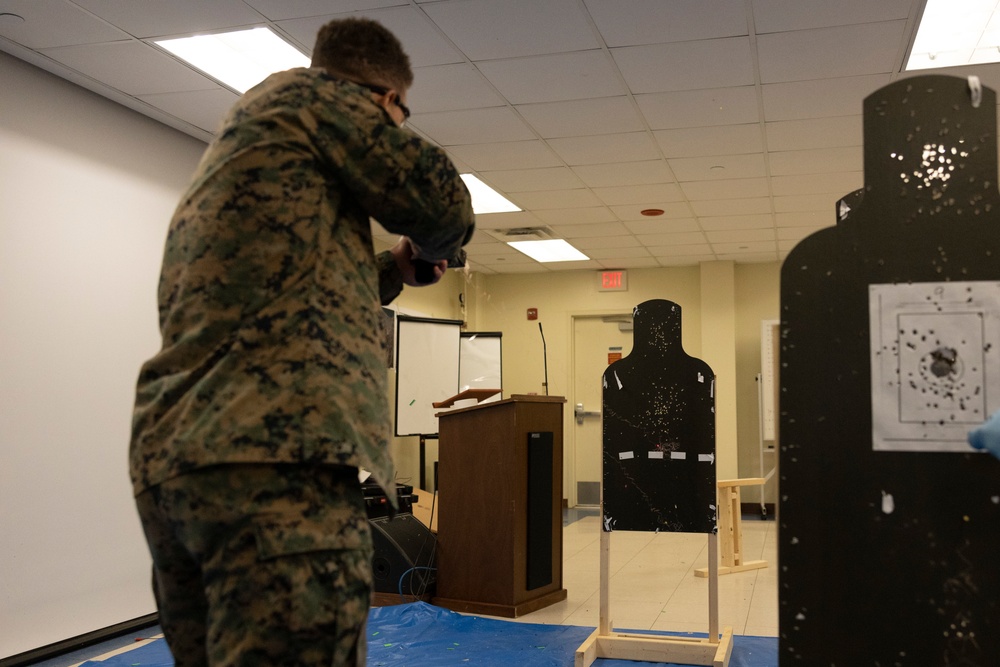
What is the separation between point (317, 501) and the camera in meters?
1.01

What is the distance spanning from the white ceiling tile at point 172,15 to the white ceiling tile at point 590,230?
3845 mm

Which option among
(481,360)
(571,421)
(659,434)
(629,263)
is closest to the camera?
(659,434)

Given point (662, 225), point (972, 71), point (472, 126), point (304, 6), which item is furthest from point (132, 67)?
point (662, 225)

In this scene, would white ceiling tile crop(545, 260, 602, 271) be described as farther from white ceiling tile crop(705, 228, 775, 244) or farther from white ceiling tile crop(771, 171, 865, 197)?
white ceiling tile crop(771, 171, 865, 197)

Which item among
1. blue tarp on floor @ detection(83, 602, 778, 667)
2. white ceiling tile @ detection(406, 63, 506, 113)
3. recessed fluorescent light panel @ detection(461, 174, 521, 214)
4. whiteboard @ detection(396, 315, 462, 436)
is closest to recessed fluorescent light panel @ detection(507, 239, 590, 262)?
whiteboard @ detection(396, 315, 462, 436)

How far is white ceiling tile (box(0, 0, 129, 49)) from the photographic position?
3.12m

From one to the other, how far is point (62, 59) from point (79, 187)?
552 mm

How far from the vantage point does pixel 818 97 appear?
4.04 metres

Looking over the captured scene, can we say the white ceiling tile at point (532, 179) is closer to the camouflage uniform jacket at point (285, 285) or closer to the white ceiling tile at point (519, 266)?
the white ceiling tile at point (519, 266)

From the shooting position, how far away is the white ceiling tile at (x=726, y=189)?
552cm

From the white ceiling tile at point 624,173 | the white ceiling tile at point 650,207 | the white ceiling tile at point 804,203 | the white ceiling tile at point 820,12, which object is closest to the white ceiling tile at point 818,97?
the white ceiling tile at point 820,12

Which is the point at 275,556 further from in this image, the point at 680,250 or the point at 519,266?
the point at 519,266

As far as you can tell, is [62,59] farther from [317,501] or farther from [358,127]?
[317,501]

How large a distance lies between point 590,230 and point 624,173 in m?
→ 1.68
